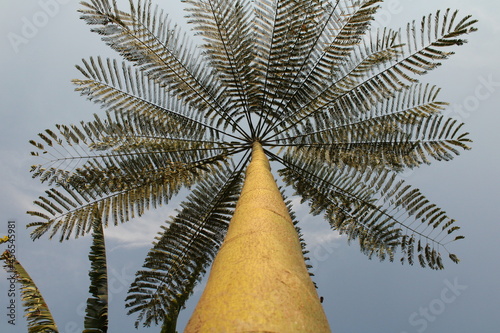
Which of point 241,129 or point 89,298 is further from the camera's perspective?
point 241,129

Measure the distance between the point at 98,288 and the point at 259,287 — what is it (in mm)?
1963

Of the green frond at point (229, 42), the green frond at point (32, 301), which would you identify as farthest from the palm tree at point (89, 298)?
the green frond at point (229, 42)

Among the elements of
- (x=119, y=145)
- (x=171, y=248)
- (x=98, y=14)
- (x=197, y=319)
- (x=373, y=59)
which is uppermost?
(x=98, y=14)

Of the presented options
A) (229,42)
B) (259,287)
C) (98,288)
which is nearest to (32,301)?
(98,288)

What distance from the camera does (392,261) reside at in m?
5.77

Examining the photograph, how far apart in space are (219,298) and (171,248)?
172 inches

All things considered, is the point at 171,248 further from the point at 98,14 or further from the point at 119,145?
the point at 98,14

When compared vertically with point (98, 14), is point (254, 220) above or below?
below

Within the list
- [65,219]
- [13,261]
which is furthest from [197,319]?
[65,219]

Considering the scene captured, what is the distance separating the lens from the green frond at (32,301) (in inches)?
114

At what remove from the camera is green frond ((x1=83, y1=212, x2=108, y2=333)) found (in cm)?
274

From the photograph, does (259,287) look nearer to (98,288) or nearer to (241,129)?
(98,288)

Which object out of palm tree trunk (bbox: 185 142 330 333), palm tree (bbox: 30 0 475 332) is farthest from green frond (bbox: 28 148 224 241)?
palm tree trunk (bbox: 185 142 330 333)

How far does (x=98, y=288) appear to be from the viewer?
3.00m
